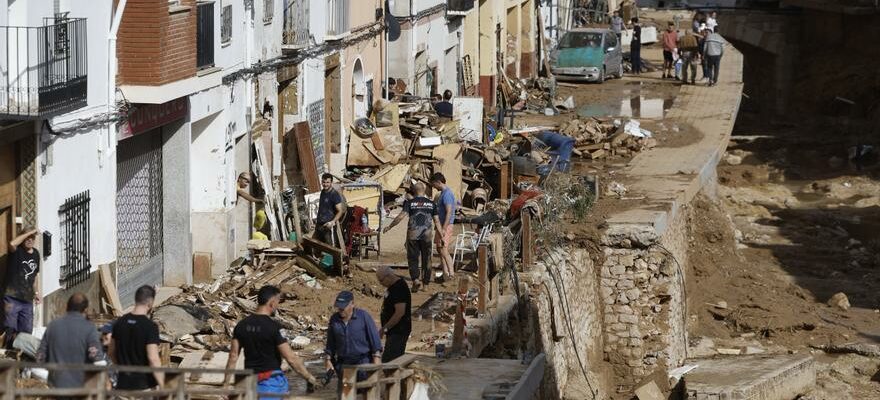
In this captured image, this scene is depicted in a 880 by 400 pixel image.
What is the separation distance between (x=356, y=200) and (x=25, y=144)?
8728mm

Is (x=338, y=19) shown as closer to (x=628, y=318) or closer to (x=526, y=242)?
(x=628, y=318)

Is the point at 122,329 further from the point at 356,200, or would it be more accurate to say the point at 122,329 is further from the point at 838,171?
the point at 838,171

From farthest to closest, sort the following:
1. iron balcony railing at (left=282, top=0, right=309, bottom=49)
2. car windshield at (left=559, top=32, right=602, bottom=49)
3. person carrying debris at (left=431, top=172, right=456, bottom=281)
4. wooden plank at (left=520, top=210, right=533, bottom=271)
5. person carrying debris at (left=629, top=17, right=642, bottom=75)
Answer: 1. person carrying debris at (left=629, top=17, right=642, bottom=75)
2. car windshield at (left=559, top=32, right=602, bottom=49)
3. iron balcony railing at (left=282, top=0, right=309, bottom=49)
4. wooden plank at (left=520, top=210, right=533, bottom=271)
5. person carrying debris at (left=431, top=172, right=456, bottom=281)

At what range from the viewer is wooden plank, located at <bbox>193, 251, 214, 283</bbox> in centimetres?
2206

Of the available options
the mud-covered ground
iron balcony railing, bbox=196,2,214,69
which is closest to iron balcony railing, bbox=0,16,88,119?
iron balcony railing, bbox=196,2,214,69

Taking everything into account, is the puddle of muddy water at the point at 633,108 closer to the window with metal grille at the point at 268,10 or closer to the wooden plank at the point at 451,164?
the wooden plank at the point at 451,164

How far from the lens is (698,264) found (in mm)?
30047

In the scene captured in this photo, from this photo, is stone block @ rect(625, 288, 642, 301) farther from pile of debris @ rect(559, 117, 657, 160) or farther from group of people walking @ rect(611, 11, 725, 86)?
group of people walking @ rect(611, 11, 725, 86)

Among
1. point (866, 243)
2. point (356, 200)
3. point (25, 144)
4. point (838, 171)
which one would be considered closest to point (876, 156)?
point (838, 171)

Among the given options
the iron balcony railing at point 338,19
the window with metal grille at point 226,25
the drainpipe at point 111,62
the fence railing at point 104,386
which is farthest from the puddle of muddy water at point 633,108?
the fence railing at point 104,386

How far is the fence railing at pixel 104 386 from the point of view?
952 cm

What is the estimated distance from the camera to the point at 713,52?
42.9 metres

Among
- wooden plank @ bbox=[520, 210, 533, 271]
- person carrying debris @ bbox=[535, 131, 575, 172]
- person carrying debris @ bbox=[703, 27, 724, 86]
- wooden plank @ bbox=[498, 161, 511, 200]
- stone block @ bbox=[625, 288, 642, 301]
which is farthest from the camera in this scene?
person carrying debris @ bbox=[703, 27, 724, 86]

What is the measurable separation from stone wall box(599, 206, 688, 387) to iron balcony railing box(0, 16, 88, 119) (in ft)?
32.0
